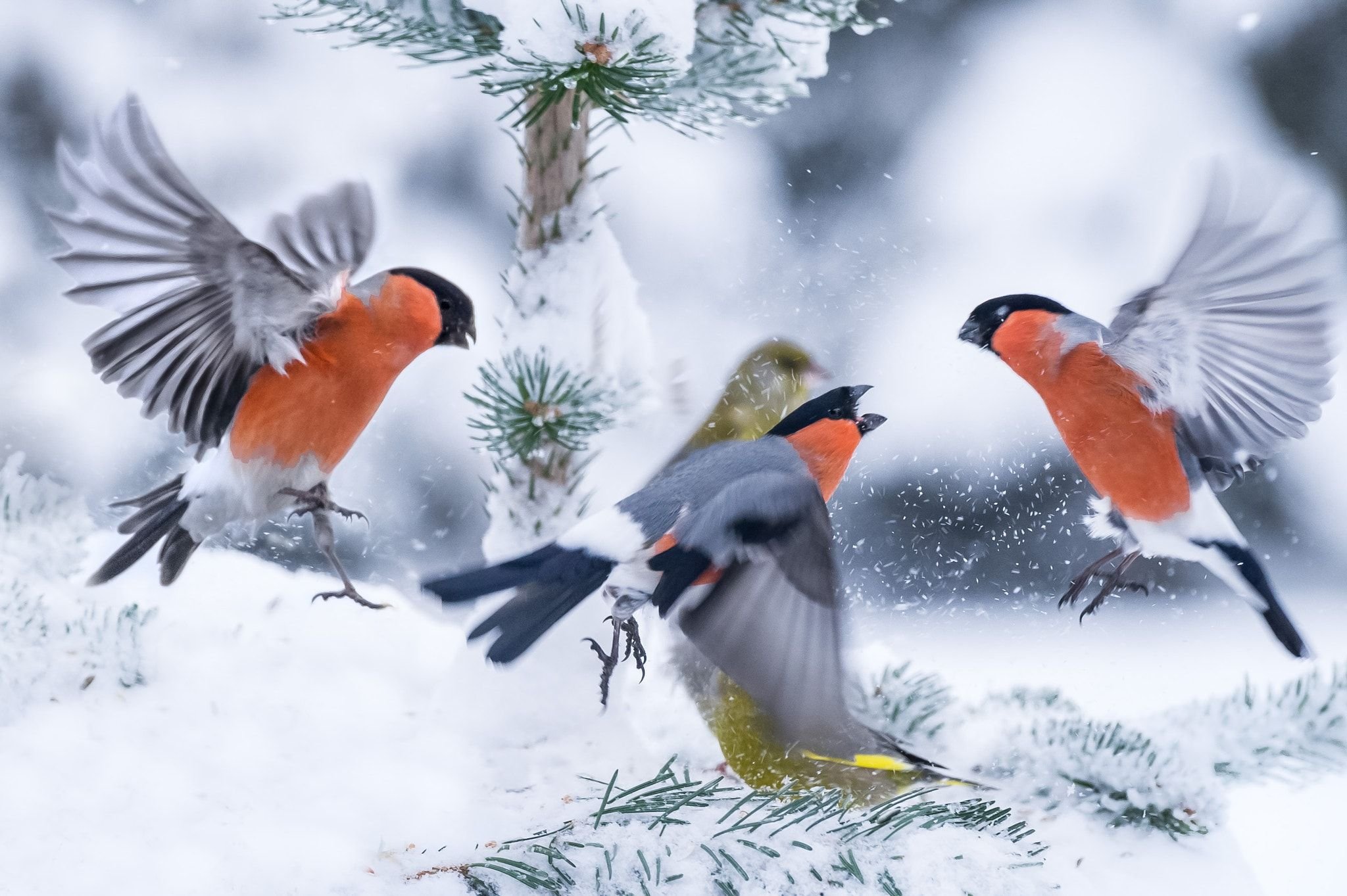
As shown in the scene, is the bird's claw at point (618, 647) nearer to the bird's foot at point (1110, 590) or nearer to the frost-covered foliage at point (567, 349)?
the frost-covered foliage at point (567, 349)

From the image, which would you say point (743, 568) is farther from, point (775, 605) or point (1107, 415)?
point (1107, 415)

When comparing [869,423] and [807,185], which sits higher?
[807,185]

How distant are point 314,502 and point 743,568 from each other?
1.13ft

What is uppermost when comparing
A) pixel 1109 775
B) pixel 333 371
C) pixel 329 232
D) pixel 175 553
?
pixel 329 232

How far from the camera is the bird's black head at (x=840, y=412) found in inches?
27.5

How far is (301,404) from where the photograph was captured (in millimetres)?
751

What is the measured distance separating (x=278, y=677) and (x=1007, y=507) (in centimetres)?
69

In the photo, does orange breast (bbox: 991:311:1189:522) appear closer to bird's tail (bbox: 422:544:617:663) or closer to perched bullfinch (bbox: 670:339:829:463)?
perched bullfinch (bbox: 670:339:829:463)

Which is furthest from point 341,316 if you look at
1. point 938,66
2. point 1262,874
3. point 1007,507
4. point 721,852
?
point 938,66

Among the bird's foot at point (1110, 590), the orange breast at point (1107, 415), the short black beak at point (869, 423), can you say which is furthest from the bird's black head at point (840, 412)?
the bird's foot at point (1110, 590)

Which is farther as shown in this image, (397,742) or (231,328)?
(397,742)

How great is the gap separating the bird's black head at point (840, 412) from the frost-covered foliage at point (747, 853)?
0.74ft

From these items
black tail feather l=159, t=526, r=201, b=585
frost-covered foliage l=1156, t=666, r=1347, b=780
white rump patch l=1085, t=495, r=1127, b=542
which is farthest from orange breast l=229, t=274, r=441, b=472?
frost-covered foliage l=1156, t=666, r=1347, b=780

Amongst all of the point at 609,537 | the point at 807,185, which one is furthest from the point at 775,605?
the point at 807,185
